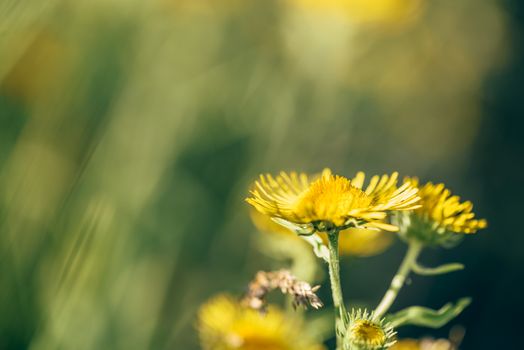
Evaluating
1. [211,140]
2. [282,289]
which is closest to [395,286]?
[282,289]

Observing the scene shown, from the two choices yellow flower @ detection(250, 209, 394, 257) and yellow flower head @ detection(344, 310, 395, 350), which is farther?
yellow flower @ detection(250, 209, 394, 257)

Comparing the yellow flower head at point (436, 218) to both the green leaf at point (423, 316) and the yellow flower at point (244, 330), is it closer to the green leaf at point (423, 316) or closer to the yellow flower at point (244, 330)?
the green leaf at point (423, 316)

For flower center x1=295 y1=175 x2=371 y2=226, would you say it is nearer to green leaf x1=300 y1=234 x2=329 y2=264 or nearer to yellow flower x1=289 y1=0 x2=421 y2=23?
green leaf x1=300 y1=234 x2=329 y2=264

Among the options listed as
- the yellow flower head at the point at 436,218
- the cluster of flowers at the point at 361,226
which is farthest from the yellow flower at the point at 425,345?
the yellow flower head at the point at 436,218

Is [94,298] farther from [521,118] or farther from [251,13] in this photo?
[521,118]

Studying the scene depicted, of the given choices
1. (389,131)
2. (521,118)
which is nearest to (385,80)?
(389,131)

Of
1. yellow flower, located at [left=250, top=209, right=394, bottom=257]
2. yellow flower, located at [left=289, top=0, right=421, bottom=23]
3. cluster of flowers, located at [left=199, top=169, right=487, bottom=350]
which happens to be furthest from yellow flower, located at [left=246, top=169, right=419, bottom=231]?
yellow flower, located at [left=289, top=0, right=421, bottom=23]
